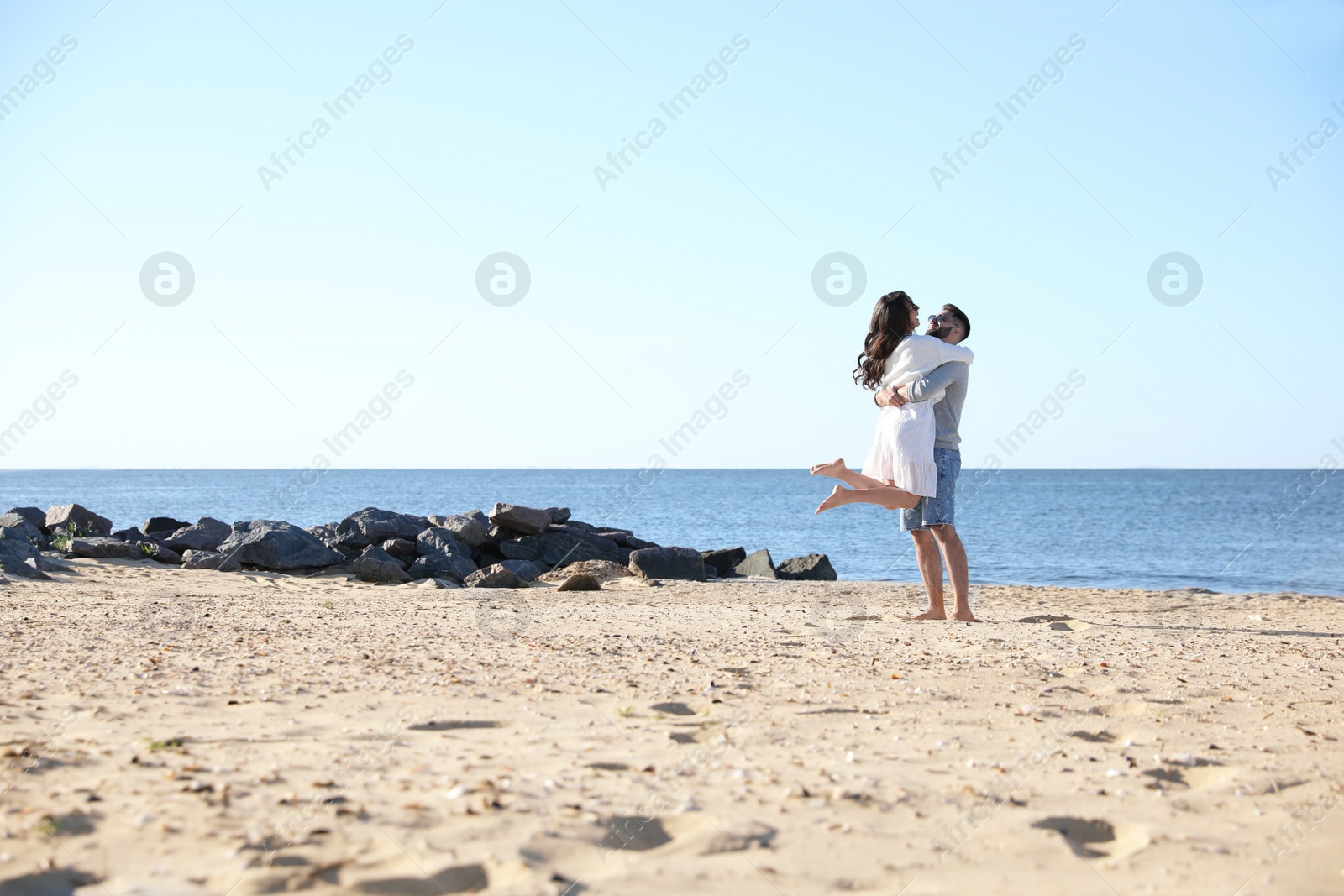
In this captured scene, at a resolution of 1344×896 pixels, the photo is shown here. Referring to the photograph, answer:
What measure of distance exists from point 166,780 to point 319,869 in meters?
0.83

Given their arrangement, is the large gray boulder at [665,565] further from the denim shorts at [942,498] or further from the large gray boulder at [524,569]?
the denim shorts at [942,498]

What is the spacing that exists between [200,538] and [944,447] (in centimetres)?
1027

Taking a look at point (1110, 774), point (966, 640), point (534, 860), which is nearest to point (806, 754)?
point (1110, 774)

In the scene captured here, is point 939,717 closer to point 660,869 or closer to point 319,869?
point 660,869

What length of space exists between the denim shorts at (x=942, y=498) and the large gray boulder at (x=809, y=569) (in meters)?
7.66

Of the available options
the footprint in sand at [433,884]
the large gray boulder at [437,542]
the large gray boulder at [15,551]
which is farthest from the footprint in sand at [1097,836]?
the large gray boulder at [437,542]

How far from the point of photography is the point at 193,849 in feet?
8.09

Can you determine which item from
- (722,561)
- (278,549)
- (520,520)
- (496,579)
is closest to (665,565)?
(496,579)

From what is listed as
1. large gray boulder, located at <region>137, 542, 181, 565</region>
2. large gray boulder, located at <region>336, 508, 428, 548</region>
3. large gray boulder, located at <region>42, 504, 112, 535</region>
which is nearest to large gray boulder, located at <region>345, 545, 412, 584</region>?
large gray boulder, located at <region>336, 508, 428, 548</region>

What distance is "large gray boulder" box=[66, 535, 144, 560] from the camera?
11.4m

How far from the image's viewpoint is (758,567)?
14258mm

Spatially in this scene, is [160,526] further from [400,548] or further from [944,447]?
[944,447]

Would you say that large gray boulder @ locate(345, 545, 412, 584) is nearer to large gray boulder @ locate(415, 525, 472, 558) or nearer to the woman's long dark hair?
large gray boulder @ locate(415, 525, 472, 558)

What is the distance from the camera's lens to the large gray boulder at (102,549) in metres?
11.4
